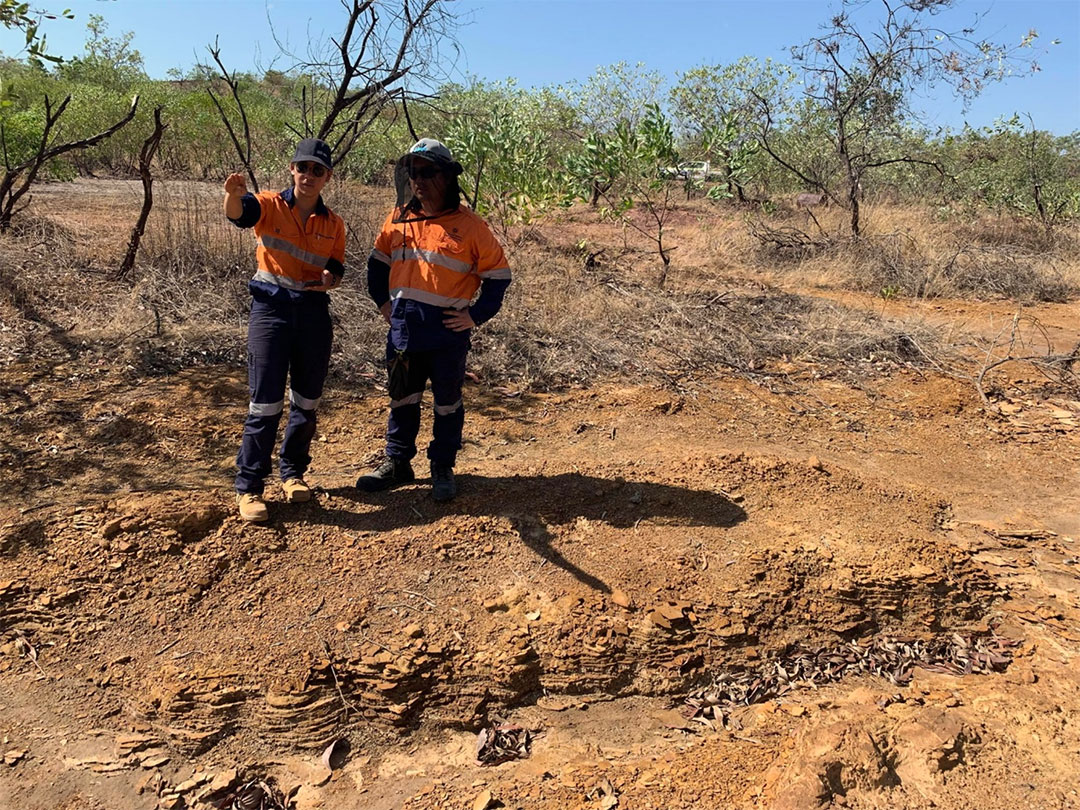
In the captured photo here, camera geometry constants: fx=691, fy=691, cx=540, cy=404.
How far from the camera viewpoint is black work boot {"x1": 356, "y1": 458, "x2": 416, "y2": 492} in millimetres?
3486

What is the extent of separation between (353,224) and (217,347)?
268 centimetres

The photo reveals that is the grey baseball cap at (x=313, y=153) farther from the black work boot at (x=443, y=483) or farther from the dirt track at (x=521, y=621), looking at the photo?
the dirt track at (x=521, y=621)

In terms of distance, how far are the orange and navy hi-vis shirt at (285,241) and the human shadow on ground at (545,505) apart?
3.70 ft

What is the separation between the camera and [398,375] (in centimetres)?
319

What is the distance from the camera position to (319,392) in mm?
3191

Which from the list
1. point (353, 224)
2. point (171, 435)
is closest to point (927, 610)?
point (171, 435)

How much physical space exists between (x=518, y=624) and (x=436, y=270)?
60.7 inches

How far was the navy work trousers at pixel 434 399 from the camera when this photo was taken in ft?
10.5

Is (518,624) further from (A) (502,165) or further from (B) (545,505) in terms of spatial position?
(A) (502,165)

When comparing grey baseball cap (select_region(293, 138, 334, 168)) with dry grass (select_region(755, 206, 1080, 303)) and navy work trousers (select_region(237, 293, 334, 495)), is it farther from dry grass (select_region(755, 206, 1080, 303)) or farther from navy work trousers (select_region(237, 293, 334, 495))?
dry grass (select_region(755, 206, 1080, 303))

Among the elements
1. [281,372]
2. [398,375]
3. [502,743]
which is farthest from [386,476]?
[502,743]

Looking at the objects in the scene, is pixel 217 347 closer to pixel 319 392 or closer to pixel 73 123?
pixel 319 392

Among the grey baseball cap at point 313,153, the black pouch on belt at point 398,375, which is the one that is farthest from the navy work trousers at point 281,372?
the grey baseball cap at point 313,153

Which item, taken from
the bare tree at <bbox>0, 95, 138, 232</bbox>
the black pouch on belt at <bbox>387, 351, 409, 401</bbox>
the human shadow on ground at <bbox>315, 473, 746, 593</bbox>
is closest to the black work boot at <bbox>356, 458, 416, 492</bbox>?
the human shadow on ground at <bbox>315, 473, 746, 593</bbox>
